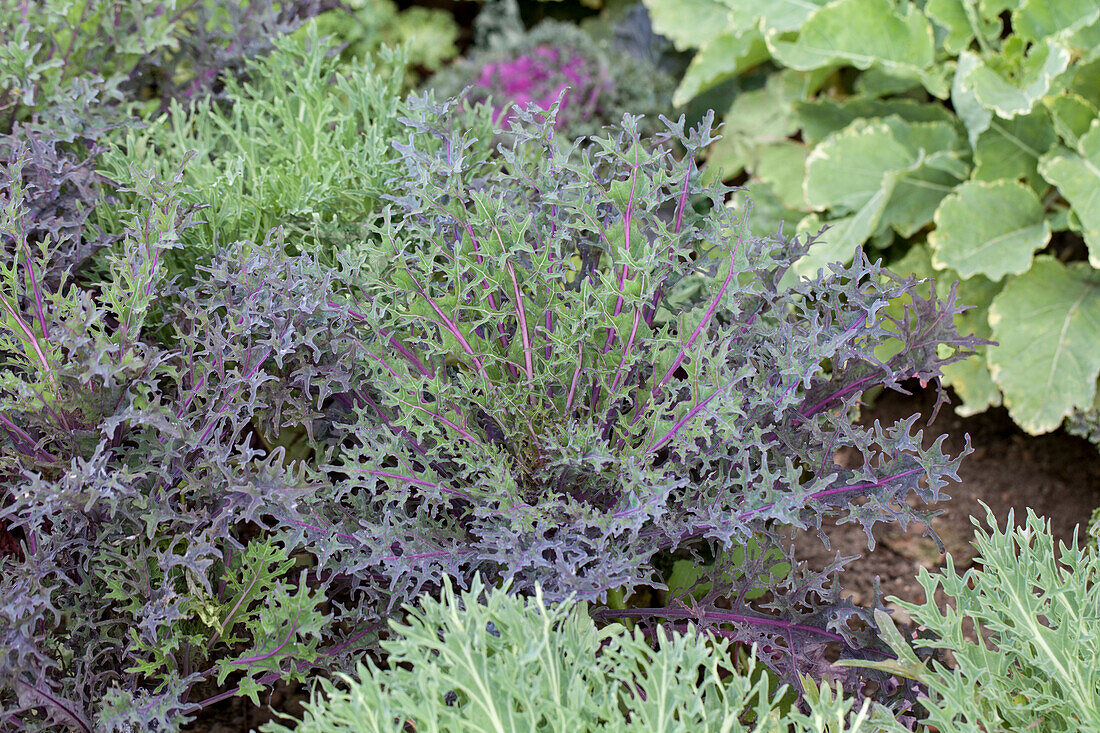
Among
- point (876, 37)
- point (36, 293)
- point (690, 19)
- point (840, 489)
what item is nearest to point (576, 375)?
point (840, 489)

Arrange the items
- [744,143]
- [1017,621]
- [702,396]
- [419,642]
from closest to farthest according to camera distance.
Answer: [419,642], [1017,621], [702,396], [744,143]

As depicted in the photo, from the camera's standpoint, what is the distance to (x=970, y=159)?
2.50 m

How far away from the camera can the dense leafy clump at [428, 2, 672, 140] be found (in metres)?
3.06

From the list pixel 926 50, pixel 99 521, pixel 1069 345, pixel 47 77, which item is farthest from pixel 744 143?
pixel 99 521

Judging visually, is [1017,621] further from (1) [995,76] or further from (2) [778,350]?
(1) [995,76]

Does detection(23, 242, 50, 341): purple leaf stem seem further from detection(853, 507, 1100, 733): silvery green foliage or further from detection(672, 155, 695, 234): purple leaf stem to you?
detection(853, 507, 1100, 733): silvery green foliage

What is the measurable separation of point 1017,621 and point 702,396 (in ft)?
1.63

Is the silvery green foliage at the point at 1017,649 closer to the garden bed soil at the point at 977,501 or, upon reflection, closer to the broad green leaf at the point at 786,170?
the garden bed soil at the point at 977,501

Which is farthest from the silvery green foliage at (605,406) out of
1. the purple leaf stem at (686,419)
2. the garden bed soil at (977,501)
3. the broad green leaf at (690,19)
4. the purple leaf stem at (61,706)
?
the broad green leaf at (690,19)

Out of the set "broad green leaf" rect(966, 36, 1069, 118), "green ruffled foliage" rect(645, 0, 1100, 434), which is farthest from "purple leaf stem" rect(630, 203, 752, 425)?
"broad green leaf" rect(966, 36, 1069, 118)

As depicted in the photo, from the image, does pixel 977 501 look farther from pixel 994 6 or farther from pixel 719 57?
pixel 719 57

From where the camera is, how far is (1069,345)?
210cm

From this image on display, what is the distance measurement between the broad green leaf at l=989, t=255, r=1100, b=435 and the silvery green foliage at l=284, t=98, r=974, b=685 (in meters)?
0.79

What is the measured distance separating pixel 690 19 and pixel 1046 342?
1.58m
